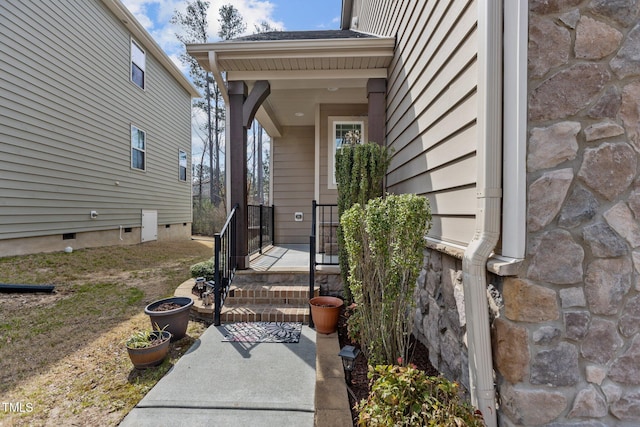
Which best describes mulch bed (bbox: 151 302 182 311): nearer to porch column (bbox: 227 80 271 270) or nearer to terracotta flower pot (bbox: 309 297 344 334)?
porch column (bbox: 227 80 271 270)

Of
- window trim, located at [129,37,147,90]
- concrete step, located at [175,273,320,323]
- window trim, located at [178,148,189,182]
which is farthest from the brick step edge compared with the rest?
window trim, located at [178,148,189,182]

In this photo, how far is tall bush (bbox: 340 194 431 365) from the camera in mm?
2082

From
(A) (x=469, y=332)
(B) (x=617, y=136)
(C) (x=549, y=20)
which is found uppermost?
(C) (x=549, y=20)

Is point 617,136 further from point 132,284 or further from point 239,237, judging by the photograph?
point 132,284

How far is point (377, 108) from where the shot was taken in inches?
166

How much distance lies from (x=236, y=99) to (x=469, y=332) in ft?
12.7

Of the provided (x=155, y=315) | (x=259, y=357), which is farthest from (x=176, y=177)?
(x=259, y=357)

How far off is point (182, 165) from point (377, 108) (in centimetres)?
1058

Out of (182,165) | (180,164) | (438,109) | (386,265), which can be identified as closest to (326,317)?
(386,265)

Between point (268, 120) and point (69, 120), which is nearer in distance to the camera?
point (268, 120)

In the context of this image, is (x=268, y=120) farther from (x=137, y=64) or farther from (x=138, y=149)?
(x=137, y=64)

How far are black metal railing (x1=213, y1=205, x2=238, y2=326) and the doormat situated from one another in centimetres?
29

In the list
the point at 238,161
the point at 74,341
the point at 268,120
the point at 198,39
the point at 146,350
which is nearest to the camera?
the point at 146,350

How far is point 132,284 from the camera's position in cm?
512
